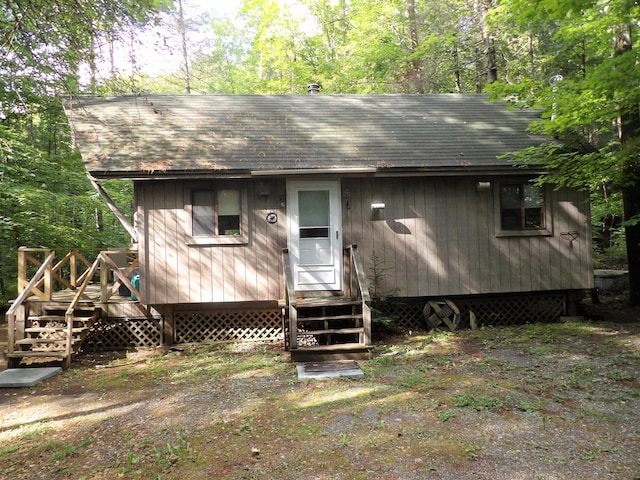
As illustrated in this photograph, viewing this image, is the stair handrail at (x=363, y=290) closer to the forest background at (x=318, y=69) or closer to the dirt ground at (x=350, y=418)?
the dirt ground at (x=350, y=418)

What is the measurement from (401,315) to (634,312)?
4877mm

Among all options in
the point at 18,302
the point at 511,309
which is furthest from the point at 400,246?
the point at 18,302

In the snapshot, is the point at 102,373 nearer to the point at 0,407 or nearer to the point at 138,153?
the point at 0,407

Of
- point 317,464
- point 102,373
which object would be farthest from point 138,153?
point 317,464

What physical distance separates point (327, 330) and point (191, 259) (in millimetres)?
2782

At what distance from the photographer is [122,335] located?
7.57 meters

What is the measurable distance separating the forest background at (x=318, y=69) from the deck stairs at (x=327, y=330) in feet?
12.4

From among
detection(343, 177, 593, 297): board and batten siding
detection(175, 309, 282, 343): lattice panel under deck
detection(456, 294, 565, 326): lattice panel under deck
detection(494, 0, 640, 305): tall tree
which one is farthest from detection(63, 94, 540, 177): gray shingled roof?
detection(456, 294, 565, 326): lattice panel under deck

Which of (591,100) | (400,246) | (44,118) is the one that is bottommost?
(400,246)

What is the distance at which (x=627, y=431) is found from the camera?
355 centimetres

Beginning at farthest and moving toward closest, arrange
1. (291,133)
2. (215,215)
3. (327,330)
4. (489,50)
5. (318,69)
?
(318,69) → (489,50) → (291,133) → (215,215) → (327,330)

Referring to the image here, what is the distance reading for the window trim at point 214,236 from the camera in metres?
7.27

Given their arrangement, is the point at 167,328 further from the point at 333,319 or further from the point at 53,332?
the point at 333,319

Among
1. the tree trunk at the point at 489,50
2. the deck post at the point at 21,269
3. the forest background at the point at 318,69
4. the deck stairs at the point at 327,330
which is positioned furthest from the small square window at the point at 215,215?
the tree trunk at the point at 489,50
